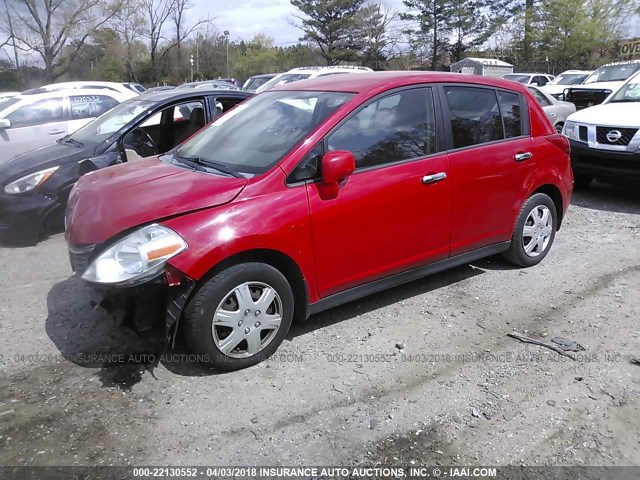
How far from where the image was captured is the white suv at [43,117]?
8.27 metres

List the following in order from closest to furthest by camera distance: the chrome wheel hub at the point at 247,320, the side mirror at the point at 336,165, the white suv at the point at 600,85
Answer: the chrome wheel hub at the point at 247,320 < the side mirror at the point at 336,165 < the white suv at the point at 600,85

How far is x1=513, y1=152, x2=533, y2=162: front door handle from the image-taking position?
4555mm

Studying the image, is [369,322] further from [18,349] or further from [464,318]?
[18,349]

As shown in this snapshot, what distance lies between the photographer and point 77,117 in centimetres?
876

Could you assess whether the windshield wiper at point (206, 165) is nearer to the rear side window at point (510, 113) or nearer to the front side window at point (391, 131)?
the front side window at point (391, 131)

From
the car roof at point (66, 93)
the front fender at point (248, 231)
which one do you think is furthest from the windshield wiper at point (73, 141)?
the front fender at point (248, 231)

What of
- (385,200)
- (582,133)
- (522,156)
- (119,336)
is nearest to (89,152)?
(119,336)

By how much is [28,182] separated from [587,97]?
13.7m

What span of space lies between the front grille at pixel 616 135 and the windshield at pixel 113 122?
5.97m

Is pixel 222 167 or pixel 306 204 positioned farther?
pixel 222 167

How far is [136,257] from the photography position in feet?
9.93

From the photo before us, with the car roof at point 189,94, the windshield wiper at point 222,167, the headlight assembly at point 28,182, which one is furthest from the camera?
the car roof at point 189,94

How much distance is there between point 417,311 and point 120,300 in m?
2.23

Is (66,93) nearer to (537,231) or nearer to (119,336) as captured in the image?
(119,336)
